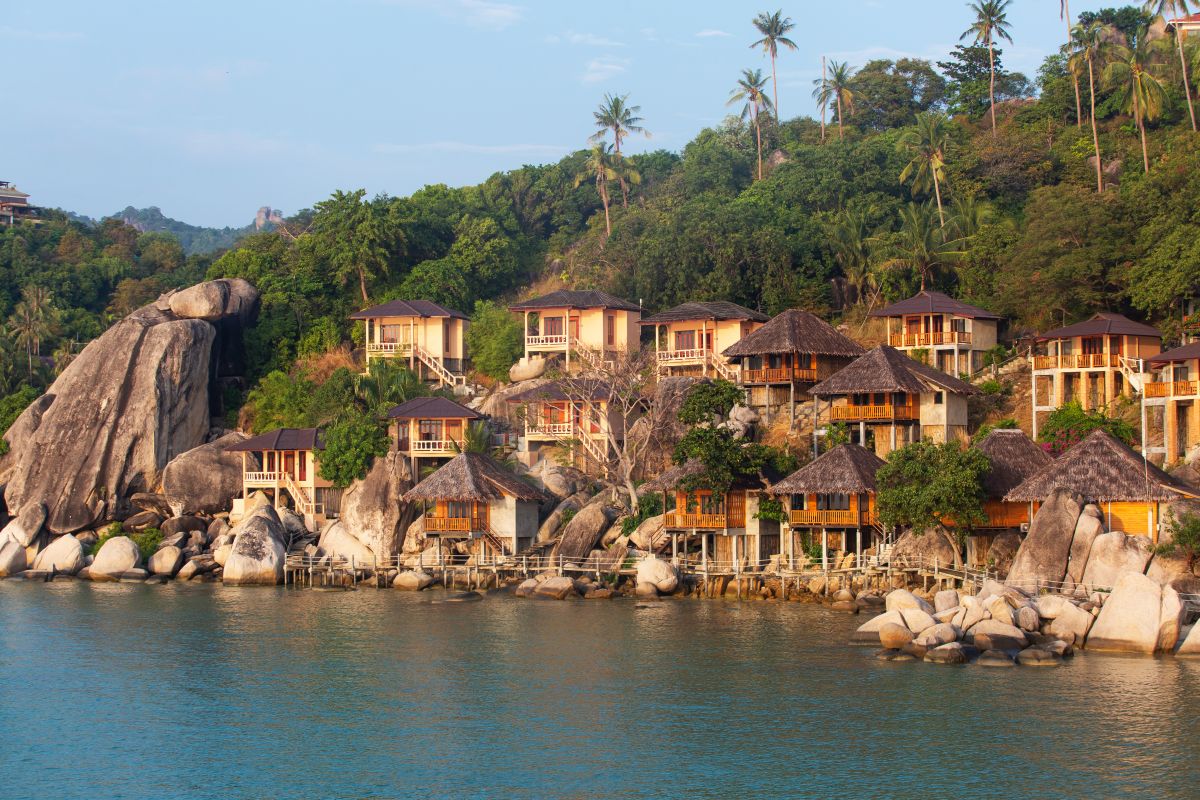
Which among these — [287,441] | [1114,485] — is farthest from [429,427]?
[1114,485]

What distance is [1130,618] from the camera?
36.4 m

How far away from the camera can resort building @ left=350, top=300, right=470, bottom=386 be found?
2694 inches

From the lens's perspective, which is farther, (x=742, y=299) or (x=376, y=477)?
(x=742, y=299)

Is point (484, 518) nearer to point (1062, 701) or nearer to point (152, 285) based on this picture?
point (1062, 701)

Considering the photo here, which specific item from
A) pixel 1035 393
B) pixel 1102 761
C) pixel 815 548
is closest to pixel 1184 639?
pixel 1102 761

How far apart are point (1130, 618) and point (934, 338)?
22561 mm

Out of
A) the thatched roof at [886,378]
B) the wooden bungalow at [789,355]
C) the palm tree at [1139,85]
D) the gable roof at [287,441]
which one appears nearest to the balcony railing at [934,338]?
the wooden bungalow at [789,355]

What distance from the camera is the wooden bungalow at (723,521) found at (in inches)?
1951

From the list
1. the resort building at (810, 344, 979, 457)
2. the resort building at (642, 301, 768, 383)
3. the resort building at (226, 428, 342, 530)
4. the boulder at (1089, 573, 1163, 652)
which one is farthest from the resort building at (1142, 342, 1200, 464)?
the resort building at (226, 428, 342, 530)

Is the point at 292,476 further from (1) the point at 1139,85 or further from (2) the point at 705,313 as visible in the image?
(1) the point at 1139,85

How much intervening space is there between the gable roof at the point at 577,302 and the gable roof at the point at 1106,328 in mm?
20169

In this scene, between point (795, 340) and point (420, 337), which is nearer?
point (795, 340)

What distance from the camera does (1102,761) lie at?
90.4 feet

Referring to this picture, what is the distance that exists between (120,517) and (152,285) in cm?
2490
